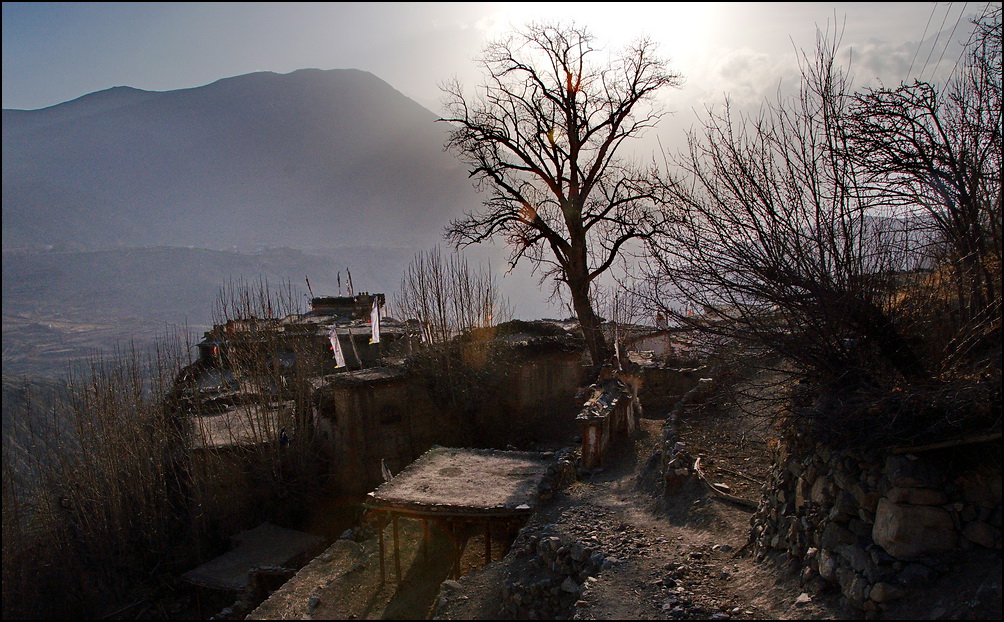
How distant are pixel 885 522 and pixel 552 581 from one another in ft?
13.4

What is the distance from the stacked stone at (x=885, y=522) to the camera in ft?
15.2

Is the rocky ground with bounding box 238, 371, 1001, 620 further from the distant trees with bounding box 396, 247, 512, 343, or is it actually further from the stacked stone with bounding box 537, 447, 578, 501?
the distant trees with bounding box 396, 247, 512, 343

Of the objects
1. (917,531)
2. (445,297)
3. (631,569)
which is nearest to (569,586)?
(631,569)

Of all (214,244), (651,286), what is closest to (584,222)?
(651,286)

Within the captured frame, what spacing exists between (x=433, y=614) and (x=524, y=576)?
1.30 metres

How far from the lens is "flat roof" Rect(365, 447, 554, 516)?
965 centimetres

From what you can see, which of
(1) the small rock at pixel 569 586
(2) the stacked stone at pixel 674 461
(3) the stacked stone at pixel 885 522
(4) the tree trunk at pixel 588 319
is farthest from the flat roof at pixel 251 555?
(3) the stacked stone at pixel 885 522

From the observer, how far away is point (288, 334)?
22.2 metres

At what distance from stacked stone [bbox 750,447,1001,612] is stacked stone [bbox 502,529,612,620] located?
2518 millimetres

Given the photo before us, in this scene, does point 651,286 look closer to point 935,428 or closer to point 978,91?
point 935,428

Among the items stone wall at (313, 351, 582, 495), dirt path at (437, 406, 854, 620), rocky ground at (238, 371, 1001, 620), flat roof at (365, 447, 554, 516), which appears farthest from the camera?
stone wall at (313, 351, 582, 495)

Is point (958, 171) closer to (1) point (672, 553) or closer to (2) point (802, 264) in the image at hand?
(2) point (802, 264)

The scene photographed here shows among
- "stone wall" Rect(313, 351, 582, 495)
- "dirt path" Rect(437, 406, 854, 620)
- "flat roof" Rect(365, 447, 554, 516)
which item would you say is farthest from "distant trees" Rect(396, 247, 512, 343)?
"dirt path" Rect(437, 406, 854, 620)

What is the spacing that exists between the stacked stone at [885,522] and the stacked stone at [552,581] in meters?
2.52
